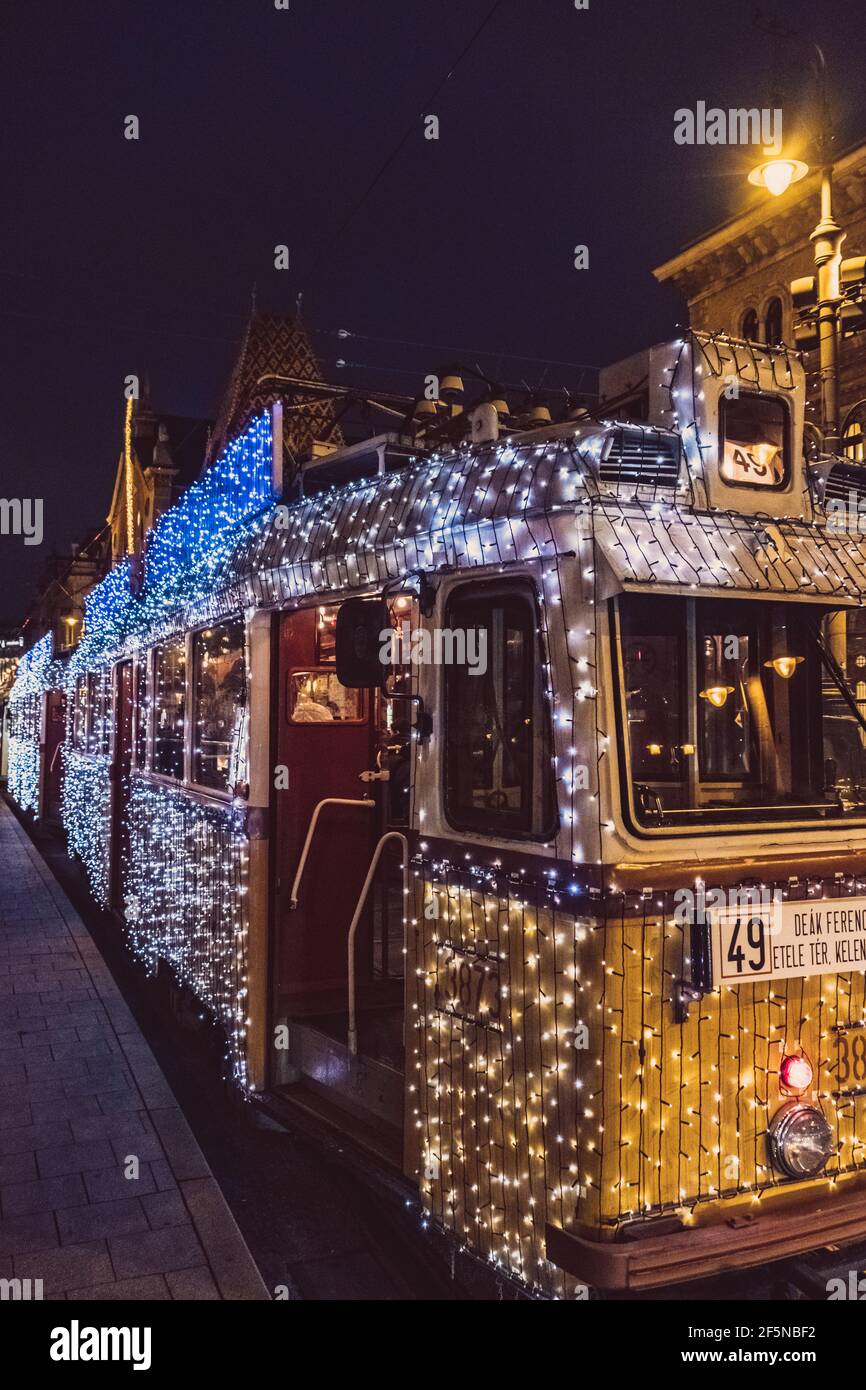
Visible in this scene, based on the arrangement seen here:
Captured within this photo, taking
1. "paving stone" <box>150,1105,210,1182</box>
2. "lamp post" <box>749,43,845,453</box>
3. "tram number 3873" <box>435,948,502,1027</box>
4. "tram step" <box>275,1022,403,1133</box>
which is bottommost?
"paving stone" <box>150,1105,210,1182</box>

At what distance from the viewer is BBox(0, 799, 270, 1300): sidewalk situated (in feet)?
13.1

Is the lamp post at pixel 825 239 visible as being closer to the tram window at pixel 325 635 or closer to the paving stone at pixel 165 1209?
the tram window at pixel 325 635

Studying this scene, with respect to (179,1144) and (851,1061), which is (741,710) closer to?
(851,1061)

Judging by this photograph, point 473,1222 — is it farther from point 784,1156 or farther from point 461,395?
point 461,395

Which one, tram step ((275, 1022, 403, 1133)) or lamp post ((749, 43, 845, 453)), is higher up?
lamp post ((749, 43, 845, 453))

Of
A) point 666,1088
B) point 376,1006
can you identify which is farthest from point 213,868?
point 666,1088

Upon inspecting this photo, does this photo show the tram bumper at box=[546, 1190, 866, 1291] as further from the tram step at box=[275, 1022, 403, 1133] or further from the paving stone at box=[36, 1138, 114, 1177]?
the paving stone at box=[36, 1138, 114, 1177]

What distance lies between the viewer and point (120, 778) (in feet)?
34.2

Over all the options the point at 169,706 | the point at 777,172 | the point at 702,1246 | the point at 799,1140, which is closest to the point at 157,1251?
the point at 702,1246

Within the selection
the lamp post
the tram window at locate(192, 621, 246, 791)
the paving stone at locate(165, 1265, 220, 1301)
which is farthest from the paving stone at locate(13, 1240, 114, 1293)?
the lamp post

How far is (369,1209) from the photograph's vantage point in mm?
4602

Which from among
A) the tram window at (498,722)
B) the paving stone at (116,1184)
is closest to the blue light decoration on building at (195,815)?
the paving stone at (116,1184)

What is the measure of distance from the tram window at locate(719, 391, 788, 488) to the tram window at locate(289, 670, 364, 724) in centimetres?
259
